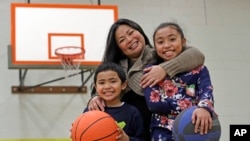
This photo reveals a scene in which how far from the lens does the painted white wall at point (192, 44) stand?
520 cm

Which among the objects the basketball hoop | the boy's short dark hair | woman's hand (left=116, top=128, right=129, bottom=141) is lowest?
woman's hand (left=116, top=128, right=129, bottom=141)

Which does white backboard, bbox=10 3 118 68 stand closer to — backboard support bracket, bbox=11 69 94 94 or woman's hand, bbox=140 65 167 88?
backboard support bracket, bbox=11 69 94 94

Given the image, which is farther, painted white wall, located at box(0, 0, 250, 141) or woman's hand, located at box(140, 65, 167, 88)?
painted white wall, located at box(0, 0, 250, 141)

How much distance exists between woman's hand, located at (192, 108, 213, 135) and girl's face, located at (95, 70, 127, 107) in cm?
44

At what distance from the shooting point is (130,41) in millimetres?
2395

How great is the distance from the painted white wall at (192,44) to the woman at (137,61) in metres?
2.90

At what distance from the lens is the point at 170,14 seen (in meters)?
5.76

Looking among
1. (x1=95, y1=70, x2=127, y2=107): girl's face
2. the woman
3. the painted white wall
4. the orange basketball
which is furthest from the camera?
the painted white wall

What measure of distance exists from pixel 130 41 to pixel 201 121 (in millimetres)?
590

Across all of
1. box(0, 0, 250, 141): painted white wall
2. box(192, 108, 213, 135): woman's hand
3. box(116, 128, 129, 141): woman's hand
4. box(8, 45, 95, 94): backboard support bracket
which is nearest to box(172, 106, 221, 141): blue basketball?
box(192, 108, 213, 135): woman's hand

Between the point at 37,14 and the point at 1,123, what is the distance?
117 centimetres

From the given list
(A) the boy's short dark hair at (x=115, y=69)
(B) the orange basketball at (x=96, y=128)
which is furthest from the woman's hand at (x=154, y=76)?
(B) the orange basketball at (x=96, y=128)

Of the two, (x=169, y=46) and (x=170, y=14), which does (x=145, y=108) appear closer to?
(x=169, y=46)

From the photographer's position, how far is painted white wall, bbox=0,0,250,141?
5.20 metres
